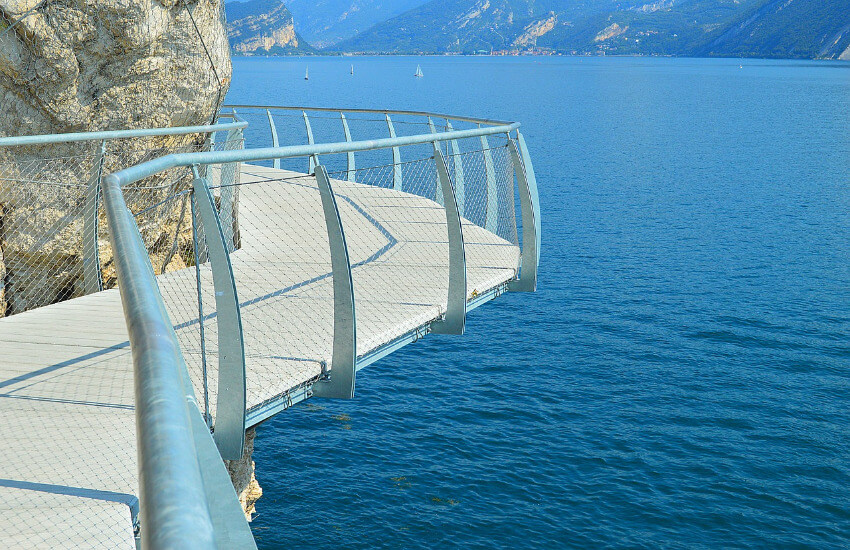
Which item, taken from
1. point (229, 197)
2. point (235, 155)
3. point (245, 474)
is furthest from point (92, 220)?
Result: point (245, 474)

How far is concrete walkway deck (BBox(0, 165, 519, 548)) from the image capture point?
10.9 feet

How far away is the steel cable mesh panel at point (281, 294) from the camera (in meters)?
5.20

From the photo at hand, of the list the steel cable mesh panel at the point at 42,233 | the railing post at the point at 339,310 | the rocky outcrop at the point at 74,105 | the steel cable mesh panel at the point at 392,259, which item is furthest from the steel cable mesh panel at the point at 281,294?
the steel cable mesh panel at the point at 42,233

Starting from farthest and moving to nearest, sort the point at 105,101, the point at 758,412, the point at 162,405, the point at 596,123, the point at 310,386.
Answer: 1. the point at 596,123
2. the point at 758,412
3. the point at 105,101
4. the point at 310,386
5. the point at 162,405

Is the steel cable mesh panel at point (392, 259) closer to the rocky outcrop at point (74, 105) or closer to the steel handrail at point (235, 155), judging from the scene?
the steel handrail at point (235, 155)

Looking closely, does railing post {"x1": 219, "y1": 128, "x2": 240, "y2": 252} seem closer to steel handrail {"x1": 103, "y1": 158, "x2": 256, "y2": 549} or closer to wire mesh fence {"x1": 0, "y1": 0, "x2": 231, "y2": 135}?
wire mesh fence {"x1": 0, "y1": 0, "x2": 231, "y2": 135}

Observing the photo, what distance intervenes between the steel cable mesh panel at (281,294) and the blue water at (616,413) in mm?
4693

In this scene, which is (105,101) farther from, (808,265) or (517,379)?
(808,265)

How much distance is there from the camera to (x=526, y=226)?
7582 millimetres

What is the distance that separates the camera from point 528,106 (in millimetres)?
75188

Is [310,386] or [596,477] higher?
[310,386]

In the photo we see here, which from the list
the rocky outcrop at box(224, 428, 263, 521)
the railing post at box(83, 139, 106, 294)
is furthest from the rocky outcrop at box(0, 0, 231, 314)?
the rocky outcrop at box(224, 428, 263, 521)

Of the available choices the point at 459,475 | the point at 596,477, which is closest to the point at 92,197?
the point at 459,475

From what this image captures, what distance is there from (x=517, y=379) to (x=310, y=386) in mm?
11848
